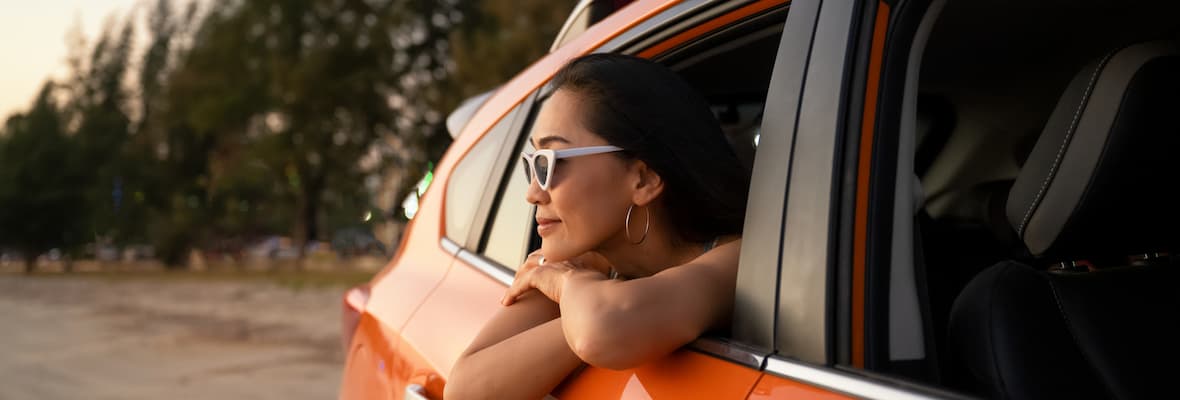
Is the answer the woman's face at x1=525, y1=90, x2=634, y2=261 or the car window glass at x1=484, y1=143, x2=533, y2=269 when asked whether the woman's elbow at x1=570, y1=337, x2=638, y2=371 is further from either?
the car window glass at x1=484, y1=143, x2=533, y2=269

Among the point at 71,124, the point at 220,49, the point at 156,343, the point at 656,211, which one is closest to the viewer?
the point at 656,211

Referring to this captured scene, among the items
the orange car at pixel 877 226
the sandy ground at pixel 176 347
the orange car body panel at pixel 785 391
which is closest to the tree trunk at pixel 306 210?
the sandy ground at pixel 176 347

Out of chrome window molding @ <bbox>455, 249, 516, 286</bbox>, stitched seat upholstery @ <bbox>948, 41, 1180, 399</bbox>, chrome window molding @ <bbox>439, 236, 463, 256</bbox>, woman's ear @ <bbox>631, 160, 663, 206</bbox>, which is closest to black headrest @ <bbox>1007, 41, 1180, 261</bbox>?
stitched seat upholstery @ <bbox>948, 41, 1180, 399</bbox>

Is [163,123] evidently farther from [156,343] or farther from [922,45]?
[922,45]

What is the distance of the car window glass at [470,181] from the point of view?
2492mm

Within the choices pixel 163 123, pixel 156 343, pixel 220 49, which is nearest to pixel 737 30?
pixel 156 343

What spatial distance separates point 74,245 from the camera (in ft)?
172

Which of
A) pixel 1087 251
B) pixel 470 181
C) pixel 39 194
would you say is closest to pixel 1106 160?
pixel 1087 251

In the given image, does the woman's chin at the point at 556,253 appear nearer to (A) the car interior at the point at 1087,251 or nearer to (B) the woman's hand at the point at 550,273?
(B) the woman's hand at the point at 550,273

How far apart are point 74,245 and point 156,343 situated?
152 feet

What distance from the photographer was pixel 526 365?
160 centimetres

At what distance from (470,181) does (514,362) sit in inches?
42.4

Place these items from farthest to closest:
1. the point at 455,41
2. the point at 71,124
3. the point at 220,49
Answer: the point at 71,124 → the point at 220,49 → the point at 455,41

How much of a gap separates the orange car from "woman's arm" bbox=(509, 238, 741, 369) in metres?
0.05
